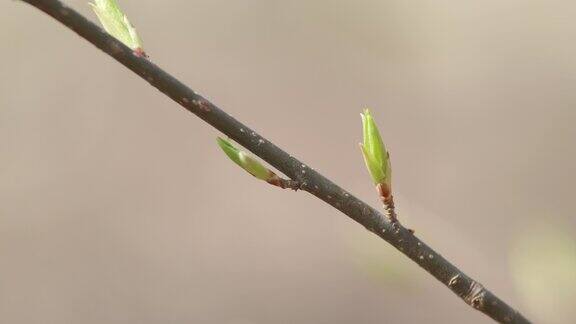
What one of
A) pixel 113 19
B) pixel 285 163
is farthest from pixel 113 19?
pixel 285 163

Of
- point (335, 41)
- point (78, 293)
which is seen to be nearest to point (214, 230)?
point (78, 293)

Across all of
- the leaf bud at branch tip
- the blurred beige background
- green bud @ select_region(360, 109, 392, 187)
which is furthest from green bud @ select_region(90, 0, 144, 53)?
the blurred beige background

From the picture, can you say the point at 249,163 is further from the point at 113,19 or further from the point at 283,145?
the point at 283,145

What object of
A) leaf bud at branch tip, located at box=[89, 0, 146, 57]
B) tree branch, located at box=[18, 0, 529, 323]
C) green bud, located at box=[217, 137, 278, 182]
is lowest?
green bud, located at box=[217, 137, 278, 182]

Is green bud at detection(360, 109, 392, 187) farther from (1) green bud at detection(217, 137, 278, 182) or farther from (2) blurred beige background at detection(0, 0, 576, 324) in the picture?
(2) blurred beige background at detection(0, 0, 576, 324)

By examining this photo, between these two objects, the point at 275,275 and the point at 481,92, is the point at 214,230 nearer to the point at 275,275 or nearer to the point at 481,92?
the point at 275,275

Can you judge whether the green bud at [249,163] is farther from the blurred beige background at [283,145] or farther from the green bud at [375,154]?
the blurred beige background at [283,145]

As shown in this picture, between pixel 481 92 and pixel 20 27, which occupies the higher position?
pixel 481 92
